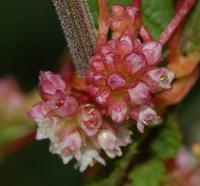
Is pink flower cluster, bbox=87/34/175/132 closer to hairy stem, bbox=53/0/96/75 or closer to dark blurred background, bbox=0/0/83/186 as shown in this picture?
hairy stem, bbox=53/0/96/75

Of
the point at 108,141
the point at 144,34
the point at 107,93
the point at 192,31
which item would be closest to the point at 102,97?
the point at 107,93

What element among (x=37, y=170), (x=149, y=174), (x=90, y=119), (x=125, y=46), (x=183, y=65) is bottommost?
(x=37, y=170)

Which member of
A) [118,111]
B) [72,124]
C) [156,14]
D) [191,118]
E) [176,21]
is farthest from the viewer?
[191,118]

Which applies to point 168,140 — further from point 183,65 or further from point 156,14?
point 156,14

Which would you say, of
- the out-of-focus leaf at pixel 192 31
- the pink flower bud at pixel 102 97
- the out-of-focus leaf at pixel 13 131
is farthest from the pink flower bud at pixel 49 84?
the out-of-focus leaf at pixel 13 131

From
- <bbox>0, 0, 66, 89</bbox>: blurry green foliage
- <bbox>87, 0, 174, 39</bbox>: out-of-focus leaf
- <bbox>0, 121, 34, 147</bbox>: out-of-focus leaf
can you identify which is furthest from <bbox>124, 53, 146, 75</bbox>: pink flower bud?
<bbox>0, 0, 66, 89</bbox>: blurry green foliage

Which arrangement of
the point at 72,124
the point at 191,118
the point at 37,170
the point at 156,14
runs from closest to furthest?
the point at 72,124
the point at 156,14
the point at 191,118
the point at 37,170

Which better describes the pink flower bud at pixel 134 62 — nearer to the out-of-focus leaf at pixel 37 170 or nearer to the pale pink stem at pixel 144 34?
the pale pink stem at pixel 144 34
